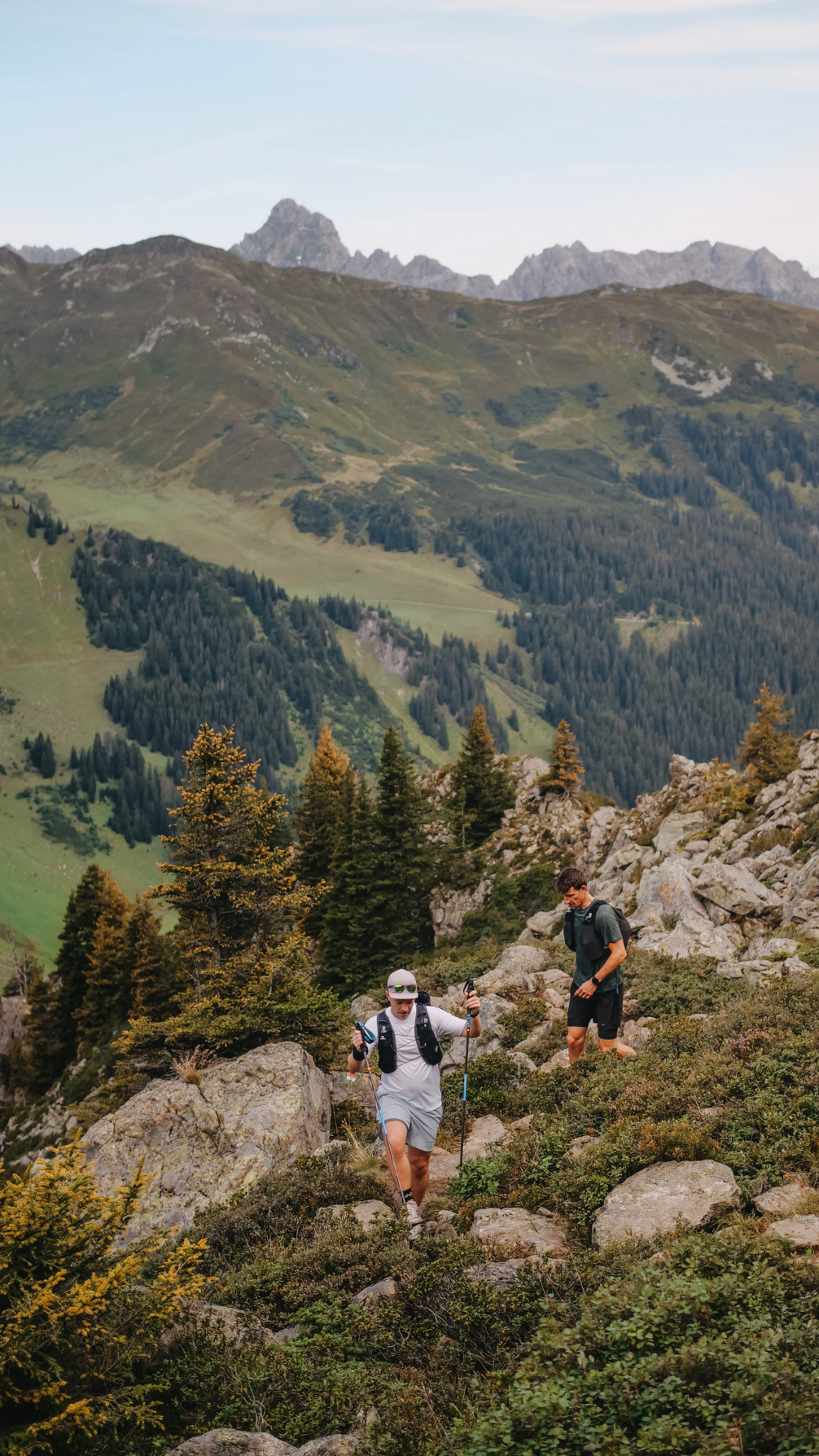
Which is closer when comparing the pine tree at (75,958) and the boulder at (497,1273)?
the boulder at (497,1273)

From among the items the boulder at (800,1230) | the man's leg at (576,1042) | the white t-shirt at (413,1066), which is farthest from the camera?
the man's leg at (576,1042)

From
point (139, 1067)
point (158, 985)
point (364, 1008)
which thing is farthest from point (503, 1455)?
point (158, 985)

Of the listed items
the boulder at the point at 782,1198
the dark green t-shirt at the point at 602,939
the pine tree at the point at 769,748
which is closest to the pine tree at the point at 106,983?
the pine tree at the point at 769,748

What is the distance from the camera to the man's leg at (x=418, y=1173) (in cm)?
1323

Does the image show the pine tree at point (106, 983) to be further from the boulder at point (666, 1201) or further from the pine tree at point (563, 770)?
the boulder at point (666, 1201)

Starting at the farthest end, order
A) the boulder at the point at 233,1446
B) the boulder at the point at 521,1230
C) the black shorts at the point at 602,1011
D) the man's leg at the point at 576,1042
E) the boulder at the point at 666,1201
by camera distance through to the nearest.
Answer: the man's leg at the point at 576,1042 → the black shorts at the point at 602,1011 → the boulder at the point at 521,1230 → the boulder at the point at 666,1201 → the boulder at the point at 233,1446

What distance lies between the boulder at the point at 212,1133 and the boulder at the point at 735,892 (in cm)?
1482

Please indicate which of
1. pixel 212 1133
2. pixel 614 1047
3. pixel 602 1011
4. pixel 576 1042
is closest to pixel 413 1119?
pixel 602 1011

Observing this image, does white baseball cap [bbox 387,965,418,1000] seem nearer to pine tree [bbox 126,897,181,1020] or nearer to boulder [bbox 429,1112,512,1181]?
boulder [bbox 429,1112,512,1181]

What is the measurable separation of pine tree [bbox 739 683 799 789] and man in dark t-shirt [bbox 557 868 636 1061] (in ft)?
113

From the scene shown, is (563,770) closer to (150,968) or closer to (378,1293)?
(150,968)

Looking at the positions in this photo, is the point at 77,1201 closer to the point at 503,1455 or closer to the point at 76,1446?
the point at 76,1446

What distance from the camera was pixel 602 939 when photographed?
15.2m

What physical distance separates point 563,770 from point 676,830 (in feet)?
49.2
